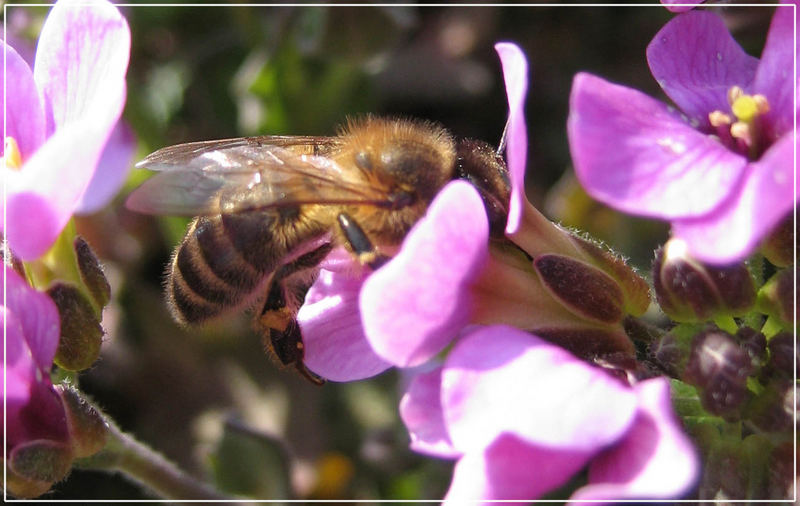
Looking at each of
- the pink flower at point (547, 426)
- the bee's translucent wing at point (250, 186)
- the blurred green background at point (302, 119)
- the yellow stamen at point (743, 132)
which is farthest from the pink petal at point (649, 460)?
the blurred green background at point (302, 119)

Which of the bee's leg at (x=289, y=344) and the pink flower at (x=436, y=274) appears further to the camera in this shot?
the bee's leg at (x=289, y=344)

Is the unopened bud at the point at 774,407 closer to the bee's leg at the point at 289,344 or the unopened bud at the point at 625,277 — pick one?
the unopened bud at the point at 625,277

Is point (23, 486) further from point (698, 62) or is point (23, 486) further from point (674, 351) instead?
point (698, 62)

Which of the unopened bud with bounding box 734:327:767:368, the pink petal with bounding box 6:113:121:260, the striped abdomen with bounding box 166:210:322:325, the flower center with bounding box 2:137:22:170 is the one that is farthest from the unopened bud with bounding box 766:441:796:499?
the flower center with bounding box 2:137:22:170

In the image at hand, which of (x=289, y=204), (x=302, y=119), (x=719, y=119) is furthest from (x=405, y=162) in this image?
(x=302, y=119)

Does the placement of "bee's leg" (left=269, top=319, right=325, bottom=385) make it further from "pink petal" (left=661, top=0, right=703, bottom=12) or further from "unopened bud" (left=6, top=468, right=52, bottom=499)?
"pink petal" (left=661, top=0, right=703, bottom=12)

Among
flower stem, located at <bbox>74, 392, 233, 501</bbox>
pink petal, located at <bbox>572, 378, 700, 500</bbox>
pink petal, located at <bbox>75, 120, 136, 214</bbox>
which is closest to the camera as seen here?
pink petal, located at <bbox>572, 378, 700, 500</bbox>

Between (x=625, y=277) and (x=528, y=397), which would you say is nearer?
(x=528, y=397)
